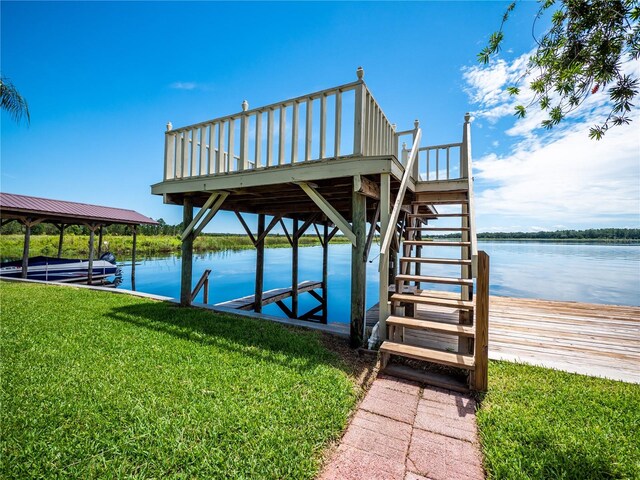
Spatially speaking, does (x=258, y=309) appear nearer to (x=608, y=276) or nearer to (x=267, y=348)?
(x=267, y=348)

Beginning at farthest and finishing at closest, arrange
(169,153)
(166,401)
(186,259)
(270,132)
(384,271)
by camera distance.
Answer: (186,259) < (169,153) < (270,132) < (384,271) < (166,401)

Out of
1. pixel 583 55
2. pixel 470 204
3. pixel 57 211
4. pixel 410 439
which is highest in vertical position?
pixel 583 55

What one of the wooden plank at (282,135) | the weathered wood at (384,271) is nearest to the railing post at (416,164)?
the weathered wood at (384,271)

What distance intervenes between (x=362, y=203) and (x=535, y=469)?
3.30 metres

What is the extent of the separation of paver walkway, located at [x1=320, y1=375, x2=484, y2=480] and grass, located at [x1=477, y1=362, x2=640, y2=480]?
149mm

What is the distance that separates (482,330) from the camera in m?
2.73

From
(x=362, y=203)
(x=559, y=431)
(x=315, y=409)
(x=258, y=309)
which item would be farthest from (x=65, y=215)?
(x=559, y=431)

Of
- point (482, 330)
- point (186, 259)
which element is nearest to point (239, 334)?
point (186, 259)

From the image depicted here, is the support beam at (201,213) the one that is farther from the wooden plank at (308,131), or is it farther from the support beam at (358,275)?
the support beam at (358,275)

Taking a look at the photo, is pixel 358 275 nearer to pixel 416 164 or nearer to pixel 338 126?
pixel 338 126

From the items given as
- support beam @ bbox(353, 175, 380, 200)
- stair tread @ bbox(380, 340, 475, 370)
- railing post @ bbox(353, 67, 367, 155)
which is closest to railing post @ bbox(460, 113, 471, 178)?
support beam @ bbox(353, 175, 380, 200)

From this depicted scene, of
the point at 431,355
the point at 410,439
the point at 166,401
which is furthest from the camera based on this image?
the point at 431,355

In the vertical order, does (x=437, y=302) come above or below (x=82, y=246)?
below

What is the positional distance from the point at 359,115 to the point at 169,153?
187 inches
